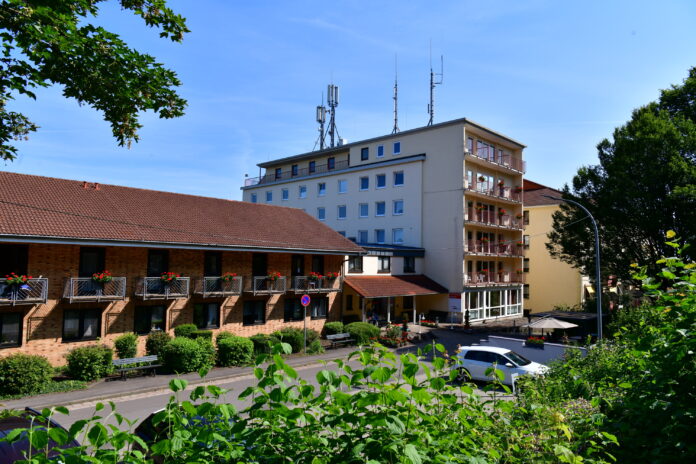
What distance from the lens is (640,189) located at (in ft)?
90.1

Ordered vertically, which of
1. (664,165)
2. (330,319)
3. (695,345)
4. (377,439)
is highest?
(664,165)

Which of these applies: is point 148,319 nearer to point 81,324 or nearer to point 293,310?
point 81,324

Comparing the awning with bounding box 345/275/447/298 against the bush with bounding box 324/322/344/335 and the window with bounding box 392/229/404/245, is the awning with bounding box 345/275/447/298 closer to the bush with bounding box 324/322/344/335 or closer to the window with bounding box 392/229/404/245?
the bush with bounding box 324/322/344/335

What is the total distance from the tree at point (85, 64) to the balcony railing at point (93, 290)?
11770 mm

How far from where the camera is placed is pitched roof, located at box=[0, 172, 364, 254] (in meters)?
18.8

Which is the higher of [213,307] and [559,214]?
[559,214]

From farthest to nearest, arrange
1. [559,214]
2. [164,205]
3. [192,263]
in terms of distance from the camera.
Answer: [559,214], [164,205], [192,263]

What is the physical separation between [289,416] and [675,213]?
30981 mm

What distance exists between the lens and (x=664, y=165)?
2619 centimetres

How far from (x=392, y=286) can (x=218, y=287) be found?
551 inches

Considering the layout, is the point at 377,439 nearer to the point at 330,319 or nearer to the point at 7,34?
the point at 7,34

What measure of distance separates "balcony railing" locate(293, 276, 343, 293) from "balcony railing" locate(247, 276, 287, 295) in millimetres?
936

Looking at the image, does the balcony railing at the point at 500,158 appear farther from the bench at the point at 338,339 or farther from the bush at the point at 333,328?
the bench at the point at 338,339

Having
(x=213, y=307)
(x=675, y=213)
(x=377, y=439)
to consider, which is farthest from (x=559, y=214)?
(x=377, y=439)
